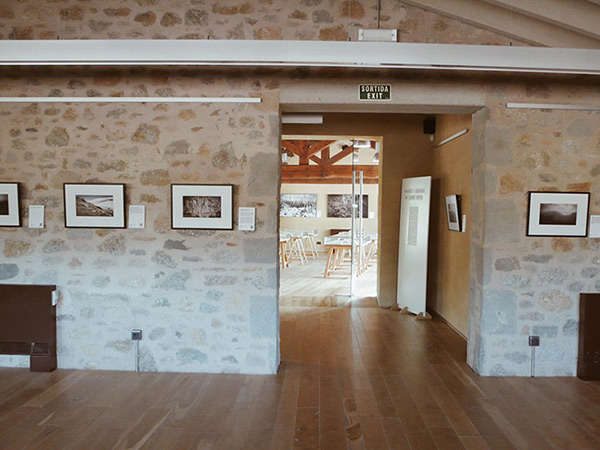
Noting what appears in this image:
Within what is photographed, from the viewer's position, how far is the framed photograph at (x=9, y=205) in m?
3.64

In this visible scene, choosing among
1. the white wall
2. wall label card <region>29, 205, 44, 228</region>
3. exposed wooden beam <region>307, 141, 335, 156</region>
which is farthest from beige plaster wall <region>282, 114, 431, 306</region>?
the white wall

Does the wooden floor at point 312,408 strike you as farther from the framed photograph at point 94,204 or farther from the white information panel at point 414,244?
the white information panel at point 414,244

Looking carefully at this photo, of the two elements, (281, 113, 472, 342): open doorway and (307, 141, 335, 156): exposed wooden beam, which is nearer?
(281, 113, 472, 342): open doorway

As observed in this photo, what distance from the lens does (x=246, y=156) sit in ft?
11.7

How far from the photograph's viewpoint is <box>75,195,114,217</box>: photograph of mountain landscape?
3629mm

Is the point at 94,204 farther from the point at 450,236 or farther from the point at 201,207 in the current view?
the point at 450,236

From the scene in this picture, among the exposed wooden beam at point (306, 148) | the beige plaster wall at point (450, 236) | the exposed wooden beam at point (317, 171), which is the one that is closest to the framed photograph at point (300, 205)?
the exposed wooden beam at point (317, 171)

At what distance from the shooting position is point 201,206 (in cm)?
359

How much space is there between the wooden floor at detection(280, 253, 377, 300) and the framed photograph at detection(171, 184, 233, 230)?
121 inches

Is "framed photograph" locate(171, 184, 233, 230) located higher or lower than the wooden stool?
higher

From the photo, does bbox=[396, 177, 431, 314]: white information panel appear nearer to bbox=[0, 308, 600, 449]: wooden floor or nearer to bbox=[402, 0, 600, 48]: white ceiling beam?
bbox=[0, 308, 600, 449]: wooden floor

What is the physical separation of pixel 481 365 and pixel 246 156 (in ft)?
9.23

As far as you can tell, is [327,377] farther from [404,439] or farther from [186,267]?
[186,267]

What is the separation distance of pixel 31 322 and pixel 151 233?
1.35 metres
